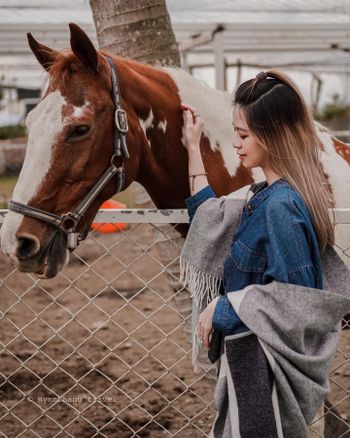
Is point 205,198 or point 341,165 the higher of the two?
point 205,198

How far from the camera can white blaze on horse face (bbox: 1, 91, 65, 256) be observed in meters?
1.78

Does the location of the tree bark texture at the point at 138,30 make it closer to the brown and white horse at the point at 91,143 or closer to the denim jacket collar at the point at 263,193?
the brown and white horse at the point at 91,143

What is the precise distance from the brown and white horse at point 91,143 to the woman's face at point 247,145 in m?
0.49

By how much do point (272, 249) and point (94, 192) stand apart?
67 cm

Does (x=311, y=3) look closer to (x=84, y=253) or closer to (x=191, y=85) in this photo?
(x=84, y=253)

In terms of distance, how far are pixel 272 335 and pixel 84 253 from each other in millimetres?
5625

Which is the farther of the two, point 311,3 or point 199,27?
point 311,3

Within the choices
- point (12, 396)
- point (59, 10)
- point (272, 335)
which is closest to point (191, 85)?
point (272, 335)

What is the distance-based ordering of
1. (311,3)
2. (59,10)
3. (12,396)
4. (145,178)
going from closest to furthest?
(145,178) < (12,396) < (59,10) < (311,3)

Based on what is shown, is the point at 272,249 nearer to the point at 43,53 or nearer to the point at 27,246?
the point at 27,246

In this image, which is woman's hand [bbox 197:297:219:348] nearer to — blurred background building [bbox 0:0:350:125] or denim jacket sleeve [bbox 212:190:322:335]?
denim jacket sleeve [bbox 212:190:322:335]

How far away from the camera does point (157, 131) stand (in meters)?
2.21

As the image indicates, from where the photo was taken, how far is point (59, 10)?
9.48m

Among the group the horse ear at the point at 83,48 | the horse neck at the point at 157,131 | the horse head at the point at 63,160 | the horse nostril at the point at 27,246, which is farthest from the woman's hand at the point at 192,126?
the horse nostril at the point at 27,246
